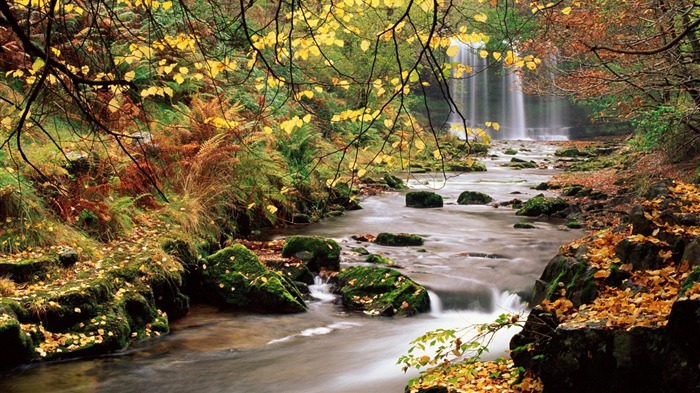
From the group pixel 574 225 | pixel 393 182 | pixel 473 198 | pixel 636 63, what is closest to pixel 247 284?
pixel 574 225

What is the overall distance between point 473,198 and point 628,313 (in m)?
11.7

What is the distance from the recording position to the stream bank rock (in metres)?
3.27

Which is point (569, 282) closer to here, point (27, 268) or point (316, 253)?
point (316, 253)

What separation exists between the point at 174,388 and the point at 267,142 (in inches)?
→ 309

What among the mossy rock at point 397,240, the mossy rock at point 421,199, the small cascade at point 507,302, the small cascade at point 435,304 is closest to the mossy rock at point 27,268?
the small cascade at point 435,304

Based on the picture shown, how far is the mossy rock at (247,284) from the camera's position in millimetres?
7027

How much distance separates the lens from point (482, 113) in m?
38.4

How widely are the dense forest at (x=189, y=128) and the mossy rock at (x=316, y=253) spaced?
26.5 inches

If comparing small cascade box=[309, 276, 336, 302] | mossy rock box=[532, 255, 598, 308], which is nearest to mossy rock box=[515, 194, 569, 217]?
small cascade box=[309, 276, 336, 302]

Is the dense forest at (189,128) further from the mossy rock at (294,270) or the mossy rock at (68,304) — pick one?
the mossy rock at (294,270)

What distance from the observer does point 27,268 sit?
575cm

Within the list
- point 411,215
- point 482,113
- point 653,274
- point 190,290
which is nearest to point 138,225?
point 190,290

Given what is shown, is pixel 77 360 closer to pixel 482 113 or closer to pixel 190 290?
pixel 190 290

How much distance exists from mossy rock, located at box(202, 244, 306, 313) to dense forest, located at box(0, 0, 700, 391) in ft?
1.04
